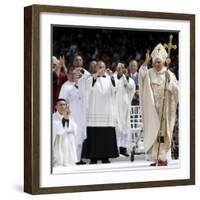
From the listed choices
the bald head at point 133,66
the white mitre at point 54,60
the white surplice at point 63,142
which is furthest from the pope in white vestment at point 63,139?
the bald head at point 133,66

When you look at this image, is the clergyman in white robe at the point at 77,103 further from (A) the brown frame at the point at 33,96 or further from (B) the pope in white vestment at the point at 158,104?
(B) the pope in white vestment at the point at 158,104

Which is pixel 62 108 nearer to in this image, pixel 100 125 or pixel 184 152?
pixel 100 125

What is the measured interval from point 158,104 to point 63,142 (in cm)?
37

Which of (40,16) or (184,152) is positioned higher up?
(40,16)

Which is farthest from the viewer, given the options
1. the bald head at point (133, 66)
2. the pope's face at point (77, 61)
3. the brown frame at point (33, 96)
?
the bald head at point (133, 66)

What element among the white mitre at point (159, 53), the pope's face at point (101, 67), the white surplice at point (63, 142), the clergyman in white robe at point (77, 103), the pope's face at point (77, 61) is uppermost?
the white mitre at point (159, 53)

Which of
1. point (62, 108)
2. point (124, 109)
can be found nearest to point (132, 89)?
point (124, 109)

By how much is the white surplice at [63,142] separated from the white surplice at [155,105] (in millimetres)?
265

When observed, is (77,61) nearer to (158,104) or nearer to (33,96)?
(33,96)

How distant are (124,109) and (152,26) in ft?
0.92

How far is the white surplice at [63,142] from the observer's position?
9.53 ft

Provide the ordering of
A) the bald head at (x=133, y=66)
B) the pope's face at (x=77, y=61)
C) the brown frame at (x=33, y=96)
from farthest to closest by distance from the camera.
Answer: the bald head at (x=133, y=66) < the pope's face at (x=77, y=61) < the brown frame at (x=33, y=96)

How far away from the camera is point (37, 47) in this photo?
283cm

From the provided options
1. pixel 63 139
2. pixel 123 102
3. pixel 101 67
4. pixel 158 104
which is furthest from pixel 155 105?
pixel 63 139
